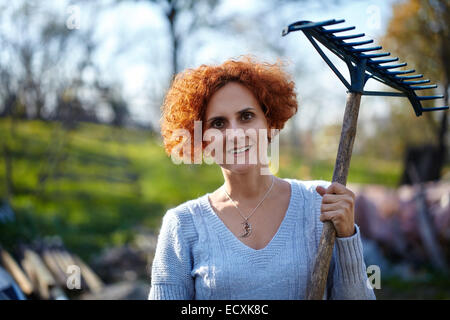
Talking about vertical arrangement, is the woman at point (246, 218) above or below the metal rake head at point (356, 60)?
below

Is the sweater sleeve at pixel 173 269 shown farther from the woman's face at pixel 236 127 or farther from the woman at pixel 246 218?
the woman's face at pixel 236 127

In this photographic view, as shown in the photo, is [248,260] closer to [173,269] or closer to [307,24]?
[173,269]

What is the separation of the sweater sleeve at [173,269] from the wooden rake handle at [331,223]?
0.60 meters

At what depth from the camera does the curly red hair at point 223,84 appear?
2.12 metres

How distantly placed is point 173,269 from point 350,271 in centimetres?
83

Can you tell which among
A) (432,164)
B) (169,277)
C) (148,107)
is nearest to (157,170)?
(148,107)

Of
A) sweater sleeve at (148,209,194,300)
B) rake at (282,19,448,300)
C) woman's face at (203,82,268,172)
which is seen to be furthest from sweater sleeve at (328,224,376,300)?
sweater sleeve at (148,209,194,300)

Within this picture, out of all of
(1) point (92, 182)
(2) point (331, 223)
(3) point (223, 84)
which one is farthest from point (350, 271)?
(1) point (92, 182)

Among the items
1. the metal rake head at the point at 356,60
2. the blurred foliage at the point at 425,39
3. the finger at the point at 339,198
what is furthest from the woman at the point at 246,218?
the blurred foliage at the point at 425,39

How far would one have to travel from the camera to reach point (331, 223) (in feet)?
5.75

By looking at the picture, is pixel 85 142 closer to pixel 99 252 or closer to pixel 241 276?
pixel 99 252

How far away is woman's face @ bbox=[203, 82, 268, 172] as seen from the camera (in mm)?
1991

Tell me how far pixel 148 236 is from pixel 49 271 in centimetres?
195
